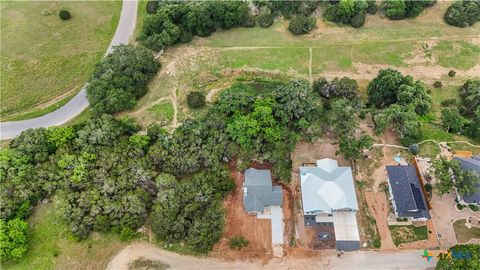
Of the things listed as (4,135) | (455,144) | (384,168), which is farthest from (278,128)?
(4,135)

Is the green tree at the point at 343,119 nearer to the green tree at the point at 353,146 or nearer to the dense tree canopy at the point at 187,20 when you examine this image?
the green tree at the point at 353,146

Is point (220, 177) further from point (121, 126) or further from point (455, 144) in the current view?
point (455, 144)

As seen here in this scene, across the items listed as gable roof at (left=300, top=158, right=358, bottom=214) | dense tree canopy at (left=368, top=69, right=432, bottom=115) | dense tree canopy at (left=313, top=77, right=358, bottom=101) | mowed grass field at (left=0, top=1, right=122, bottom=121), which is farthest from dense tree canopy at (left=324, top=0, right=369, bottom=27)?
mowed grass field at (left=0, top=1, right=122, bottom=121)

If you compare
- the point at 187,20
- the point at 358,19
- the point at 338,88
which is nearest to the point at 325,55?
the point at 358,19

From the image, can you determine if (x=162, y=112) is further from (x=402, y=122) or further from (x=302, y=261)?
(x=402, y=122)

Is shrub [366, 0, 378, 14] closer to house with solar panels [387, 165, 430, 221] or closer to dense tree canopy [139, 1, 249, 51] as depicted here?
dense tree canopy [139, 1, 249, 51]

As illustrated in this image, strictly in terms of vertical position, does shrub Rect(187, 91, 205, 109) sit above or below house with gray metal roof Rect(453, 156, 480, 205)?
above
